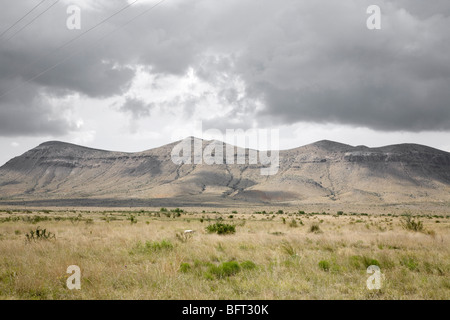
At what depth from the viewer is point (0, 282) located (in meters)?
7.02

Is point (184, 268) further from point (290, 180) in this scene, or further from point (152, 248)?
point (290, 180)

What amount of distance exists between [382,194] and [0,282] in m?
147

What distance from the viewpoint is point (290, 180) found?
15238 cm

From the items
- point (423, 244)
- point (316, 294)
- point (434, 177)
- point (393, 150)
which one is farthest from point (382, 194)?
point (316, 294)

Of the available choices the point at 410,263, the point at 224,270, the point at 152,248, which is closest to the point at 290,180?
the point at 152,248

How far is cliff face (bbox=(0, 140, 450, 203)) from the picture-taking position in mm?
133375

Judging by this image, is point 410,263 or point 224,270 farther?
point 410,263

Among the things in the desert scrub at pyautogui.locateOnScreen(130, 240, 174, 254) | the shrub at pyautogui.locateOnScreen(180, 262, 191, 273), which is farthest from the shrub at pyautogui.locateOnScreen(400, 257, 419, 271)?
the desert scrub at pyautogui.locateOnScreen(130, 240, 174, 254)

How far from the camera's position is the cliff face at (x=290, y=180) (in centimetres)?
13338

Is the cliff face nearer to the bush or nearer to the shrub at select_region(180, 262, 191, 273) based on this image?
the shrub at select_region(180, 262, 191, 273)

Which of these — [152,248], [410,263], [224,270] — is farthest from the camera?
[152,248]

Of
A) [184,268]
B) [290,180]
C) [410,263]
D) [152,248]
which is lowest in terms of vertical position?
[290,180]
